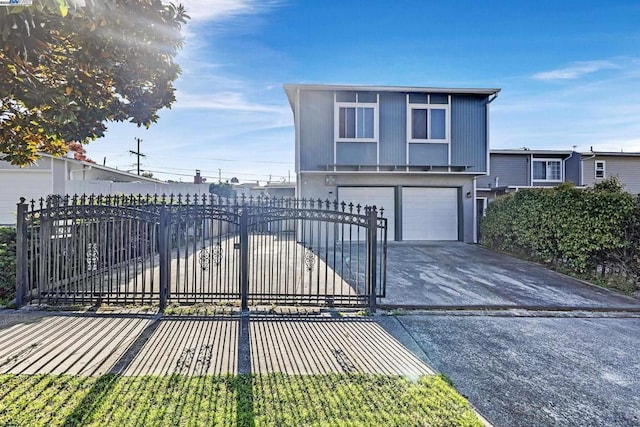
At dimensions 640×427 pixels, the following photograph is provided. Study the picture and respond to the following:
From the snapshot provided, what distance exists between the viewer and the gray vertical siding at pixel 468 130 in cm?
1339

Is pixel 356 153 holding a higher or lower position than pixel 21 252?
higher

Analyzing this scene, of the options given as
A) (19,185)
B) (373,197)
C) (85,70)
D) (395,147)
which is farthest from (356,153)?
(19,185)

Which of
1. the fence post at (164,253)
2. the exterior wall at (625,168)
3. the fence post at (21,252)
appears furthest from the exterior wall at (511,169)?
the fence post at (21,252)

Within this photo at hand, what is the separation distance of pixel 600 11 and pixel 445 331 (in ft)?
34.2

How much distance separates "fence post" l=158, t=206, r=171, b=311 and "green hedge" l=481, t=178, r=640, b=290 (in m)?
9.42

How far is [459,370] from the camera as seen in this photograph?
144 inches

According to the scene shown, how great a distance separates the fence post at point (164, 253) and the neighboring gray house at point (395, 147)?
7.87 m

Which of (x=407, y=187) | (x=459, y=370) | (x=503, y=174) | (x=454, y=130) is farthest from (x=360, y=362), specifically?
(x=503, y=174)

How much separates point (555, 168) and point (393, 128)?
15116mm

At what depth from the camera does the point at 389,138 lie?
13141 mm

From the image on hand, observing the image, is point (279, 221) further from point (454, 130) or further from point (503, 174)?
point (503, 174)

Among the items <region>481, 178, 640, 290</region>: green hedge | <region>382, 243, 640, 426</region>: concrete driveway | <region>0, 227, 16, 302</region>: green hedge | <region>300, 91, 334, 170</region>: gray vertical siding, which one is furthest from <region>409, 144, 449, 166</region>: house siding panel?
<region>0, 227, 16, 302</region>: green hedge

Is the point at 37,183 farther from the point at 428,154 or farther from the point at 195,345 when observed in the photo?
the point at 428,154

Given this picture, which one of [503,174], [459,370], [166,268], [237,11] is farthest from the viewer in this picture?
[503,174]
